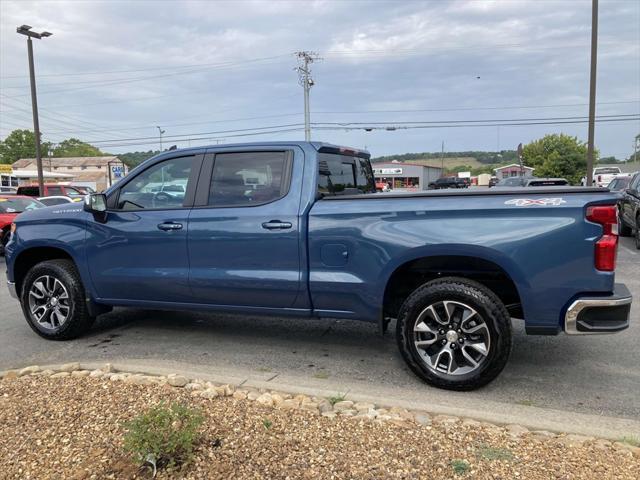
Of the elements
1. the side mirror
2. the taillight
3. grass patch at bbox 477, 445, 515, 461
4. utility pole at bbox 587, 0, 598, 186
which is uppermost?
utility pole at bbox 587, 0, 598, 186

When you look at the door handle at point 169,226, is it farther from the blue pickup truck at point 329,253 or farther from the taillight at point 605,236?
the taillight at point 605,236

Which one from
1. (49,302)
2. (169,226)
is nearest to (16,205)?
(49,302)

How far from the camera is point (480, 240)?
377cm

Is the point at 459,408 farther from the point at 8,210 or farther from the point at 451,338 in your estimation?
the point at 8,210

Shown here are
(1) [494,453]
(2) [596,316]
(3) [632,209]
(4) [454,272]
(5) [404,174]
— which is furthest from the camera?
(5) [404,174]

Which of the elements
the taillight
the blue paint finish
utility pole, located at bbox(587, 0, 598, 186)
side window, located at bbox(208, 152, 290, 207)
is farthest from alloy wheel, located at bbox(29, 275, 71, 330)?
utility pole, located at bbox(587, 0, 598, 186)

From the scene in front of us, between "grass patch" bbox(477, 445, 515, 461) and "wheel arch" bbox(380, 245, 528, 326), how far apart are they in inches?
50.8

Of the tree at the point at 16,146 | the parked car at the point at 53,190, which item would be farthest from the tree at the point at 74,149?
the parked car at the point at 53,190

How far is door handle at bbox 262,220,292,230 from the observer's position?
4.34 metres

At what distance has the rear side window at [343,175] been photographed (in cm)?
469

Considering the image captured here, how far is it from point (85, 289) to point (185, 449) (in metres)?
3.17

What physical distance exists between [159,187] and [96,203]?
611 millimetres

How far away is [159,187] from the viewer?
16.5ft

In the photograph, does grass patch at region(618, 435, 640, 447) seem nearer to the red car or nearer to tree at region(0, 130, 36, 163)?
the red car
